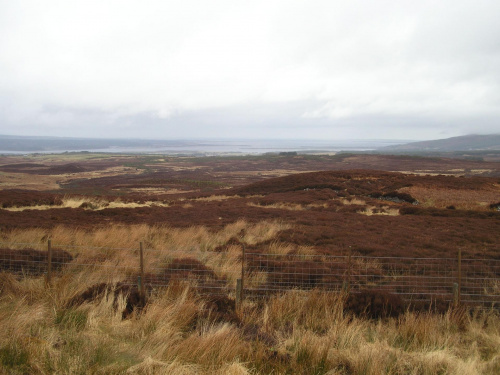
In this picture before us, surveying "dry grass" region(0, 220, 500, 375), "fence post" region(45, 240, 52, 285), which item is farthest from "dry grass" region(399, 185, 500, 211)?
"fence post" region(45, 240, 52, 285)

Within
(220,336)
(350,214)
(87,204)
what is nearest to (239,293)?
(220,336)

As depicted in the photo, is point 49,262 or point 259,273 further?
point 259,273

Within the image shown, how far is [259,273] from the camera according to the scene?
8.02 m

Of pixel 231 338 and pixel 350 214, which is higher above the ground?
pixel 231 338

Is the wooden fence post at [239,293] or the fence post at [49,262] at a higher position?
the fence post at [49,262]

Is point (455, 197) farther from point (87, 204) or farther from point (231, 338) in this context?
point (87, 204)

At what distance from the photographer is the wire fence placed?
7078mm

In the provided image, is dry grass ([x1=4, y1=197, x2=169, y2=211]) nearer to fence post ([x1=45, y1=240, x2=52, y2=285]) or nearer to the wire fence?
the wire fence

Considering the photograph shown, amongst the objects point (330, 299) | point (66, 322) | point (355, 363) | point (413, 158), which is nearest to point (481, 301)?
point (330, 299)

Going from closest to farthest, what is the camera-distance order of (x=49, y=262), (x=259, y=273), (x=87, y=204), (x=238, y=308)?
(x=238, y=308), (x=49, y=262), (x=259, y=273), (x=87, y=204)

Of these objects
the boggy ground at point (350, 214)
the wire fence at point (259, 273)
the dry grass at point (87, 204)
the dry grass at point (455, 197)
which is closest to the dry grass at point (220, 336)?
the wire fence at point (259, 273)

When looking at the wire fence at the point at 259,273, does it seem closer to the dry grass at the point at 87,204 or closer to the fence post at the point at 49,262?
the fence post at the point at 49,262

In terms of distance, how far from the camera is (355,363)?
4363mm

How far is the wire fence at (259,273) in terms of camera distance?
23.2 ft
